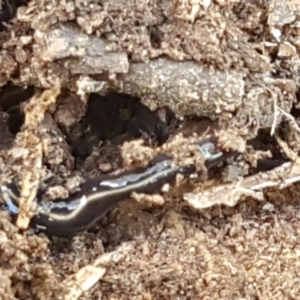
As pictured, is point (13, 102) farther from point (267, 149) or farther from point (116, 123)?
point (267, 149)

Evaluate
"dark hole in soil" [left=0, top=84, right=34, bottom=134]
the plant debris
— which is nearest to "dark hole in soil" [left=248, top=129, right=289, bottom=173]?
the plant debris

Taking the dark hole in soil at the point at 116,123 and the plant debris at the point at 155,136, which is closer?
the plant debris at the point at 155,136

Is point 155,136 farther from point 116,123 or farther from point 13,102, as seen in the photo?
point 13,102

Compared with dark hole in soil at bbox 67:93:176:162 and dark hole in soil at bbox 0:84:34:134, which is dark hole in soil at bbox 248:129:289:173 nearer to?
dark hole in soil at bbox 67:93:176:162

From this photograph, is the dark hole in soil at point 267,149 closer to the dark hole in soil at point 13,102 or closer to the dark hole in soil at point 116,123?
the dark hole in soil at point 116,123

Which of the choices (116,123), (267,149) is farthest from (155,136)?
(267,149)

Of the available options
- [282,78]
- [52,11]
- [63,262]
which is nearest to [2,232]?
[63,262]

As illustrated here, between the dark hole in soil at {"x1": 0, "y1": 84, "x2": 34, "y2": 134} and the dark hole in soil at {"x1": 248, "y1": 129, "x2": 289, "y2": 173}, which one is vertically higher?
the dark hole in soil at {"x1": 0, "y1": 84, "x2": 34, "y2": 134}

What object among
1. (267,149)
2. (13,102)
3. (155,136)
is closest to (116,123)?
(155,136)

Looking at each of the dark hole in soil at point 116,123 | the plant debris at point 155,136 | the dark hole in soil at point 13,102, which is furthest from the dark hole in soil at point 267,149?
the dark hole in soil at point 13,102

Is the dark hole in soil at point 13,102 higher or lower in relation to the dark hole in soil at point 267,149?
higher

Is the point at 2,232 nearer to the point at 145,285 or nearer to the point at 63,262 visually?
the point at 63,262
